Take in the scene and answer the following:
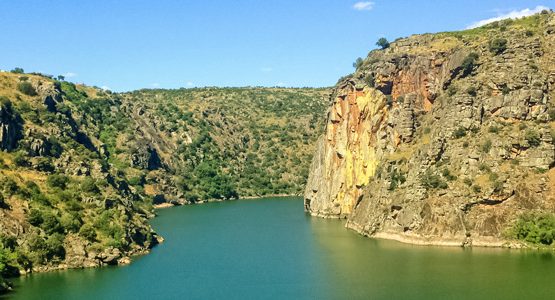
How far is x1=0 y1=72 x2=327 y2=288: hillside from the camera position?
80688 millimetres

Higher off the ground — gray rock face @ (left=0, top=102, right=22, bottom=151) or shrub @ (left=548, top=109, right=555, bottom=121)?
shrub @ (left=548, top=109, right=555, bottom=121)

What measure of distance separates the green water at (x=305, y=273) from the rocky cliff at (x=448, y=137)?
18.8ft

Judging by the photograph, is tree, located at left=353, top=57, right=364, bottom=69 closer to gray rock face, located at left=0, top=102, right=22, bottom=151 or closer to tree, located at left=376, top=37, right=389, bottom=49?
tree, located at left=376, top=37, right=389, bottom=49

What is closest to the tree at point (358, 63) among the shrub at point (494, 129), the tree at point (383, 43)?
the tree at point (383, 43)

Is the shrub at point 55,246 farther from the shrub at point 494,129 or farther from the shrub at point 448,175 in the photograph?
the shrub at point 494,129

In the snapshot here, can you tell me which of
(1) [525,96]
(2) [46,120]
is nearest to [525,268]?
(1) [525,96]

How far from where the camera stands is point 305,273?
75125mm

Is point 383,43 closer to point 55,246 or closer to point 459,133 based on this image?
point 459,133

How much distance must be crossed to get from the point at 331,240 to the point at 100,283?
124ft

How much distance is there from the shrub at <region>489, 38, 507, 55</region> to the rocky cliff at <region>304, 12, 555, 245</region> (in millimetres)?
159

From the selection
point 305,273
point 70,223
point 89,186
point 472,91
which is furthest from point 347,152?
point 70,223

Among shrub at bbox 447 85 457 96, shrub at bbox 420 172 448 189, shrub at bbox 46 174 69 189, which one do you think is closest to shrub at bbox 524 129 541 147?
shrub at bbox 420 172 448 189

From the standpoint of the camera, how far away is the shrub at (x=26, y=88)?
127 m

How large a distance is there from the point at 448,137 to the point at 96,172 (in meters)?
55.5
